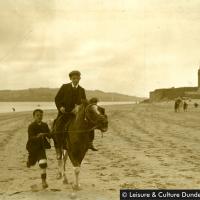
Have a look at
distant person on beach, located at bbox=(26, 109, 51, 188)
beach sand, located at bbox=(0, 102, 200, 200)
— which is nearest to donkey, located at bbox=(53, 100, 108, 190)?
distant person on beach, located at bbox=(26, 109, 51, 188)

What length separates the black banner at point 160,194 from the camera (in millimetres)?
6957

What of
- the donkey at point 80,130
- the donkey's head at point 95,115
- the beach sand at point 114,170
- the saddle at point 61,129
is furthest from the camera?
the saddle at point 61,129

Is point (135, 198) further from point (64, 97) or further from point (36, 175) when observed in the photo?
point (36, 175)

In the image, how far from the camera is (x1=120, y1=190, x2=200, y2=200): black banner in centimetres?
696

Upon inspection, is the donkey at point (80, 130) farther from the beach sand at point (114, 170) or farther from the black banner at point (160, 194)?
the black banner at point (160, 194)

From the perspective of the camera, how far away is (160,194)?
7.05 m

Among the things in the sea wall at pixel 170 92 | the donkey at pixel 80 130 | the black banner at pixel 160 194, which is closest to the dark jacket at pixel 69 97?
the donkey at pixel 80 130

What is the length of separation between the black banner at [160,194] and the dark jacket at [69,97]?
9.59ft

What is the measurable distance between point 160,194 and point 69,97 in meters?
3.33

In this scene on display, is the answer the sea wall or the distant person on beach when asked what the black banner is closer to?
the distant person on beach

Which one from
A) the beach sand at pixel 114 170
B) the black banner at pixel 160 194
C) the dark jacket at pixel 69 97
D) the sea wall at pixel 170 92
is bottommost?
the beach sand at pixel 114 170

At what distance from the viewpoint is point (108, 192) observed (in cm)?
888

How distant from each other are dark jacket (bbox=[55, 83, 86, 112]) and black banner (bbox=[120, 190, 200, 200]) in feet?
9.59

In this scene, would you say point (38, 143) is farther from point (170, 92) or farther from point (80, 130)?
point (170, 92)
